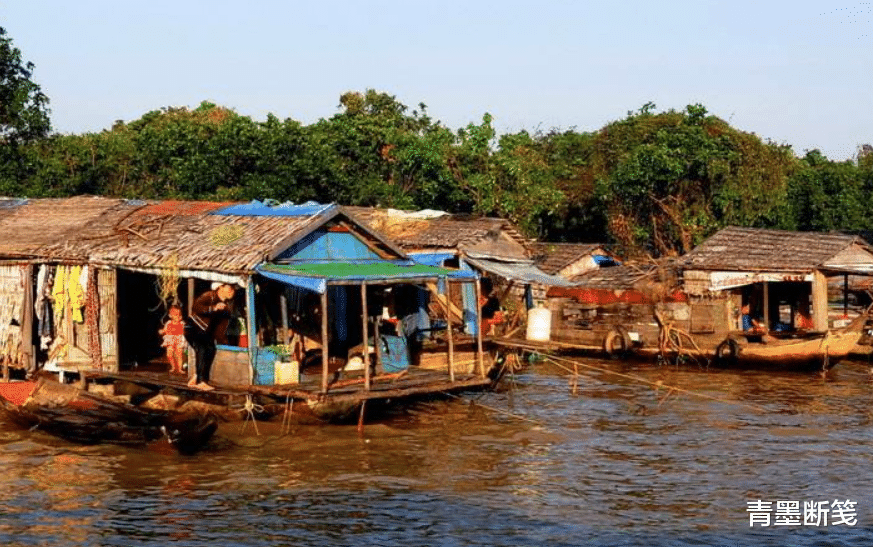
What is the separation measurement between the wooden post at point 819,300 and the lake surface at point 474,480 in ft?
14.8

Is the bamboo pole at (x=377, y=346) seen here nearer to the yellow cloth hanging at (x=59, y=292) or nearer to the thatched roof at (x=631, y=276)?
the yellow cloth hanging at (x=59, y=292)

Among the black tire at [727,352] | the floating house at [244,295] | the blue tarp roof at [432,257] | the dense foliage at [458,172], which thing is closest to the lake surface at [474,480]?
the floating house at [244,295]

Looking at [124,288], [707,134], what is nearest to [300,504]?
[124,288]

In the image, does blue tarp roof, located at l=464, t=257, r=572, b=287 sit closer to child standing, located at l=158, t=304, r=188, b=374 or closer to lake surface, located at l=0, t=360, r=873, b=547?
lake surface, located at l=0, t=360, r=873, b=547

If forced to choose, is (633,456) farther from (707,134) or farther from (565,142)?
(565,142)

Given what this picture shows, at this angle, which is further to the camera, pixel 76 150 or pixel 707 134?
pixel 76 150

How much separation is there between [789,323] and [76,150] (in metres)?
19.9

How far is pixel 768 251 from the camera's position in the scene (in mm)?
23312

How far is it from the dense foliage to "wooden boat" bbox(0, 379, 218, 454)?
43.6 feet

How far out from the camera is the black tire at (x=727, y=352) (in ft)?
73.1

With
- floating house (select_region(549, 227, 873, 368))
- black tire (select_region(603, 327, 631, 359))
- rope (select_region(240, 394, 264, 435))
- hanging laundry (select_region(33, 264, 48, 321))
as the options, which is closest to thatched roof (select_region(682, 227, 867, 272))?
floating house (select_region(549, 227, 873, 368))

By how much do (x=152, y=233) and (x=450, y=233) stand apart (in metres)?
7.37

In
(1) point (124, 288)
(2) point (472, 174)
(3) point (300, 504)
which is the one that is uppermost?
(2) point (472, 174)

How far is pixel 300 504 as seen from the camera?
40.2 feet
